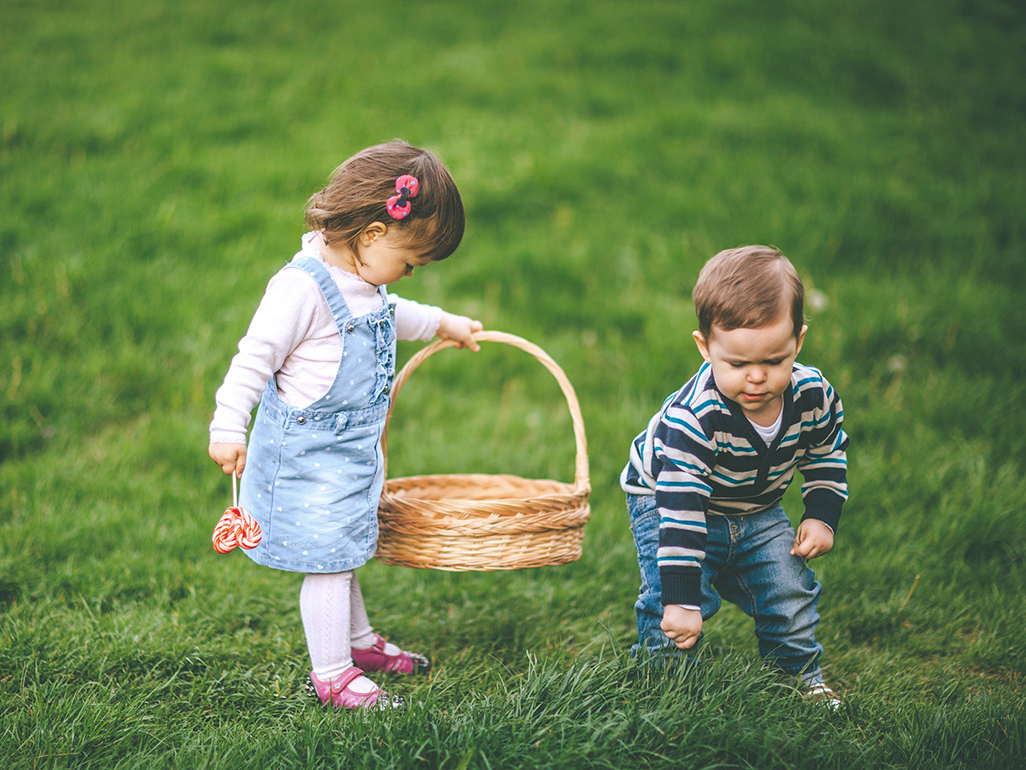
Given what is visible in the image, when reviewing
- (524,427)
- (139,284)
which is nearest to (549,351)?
(524,427)

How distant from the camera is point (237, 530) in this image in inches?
90.7

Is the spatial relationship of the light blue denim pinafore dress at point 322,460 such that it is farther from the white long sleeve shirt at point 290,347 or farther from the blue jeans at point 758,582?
the blue jeans at point 758,582

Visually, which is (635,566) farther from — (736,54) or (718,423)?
(736,54)

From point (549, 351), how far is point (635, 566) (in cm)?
167

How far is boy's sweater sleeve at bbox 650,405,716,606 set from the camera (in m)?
2.24

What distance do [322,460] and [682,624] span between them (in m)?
1.13

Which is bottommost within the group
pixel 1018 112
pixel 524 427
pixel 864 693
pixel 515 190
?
pixel 864 693

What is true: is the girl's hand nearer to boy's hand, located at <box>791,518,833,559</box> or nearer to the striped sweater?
the striped sweater

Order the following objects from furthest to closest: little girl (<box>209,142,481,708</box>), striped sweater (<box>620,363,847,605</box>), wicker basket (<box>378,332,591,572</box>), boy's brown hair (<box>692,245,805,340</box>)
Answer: wicker basket (<box>378,332,591,572</box>) → little girl (<box>209,142,481,708</box>) → striped sweater (<box>620,363,847,605</box>) → boy's brown hair (<box>692,245,805,340</box>)

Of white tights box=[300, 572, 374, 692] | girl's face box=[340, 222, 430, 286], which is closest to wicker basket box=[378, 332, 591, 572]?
white tights box=[300, 572, 374, 692]

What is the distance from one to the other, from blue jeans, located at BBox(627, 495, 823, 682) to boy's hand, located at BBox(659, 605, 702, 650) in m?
0.21

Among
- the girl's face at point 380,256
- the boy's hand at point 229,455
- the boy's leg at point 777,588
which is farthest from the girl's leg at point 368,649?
the boy's leg at point 777,588

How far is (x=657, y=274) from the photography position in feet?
17.2

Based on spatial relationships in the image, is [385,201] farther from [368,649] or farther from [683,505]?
[368,649]
